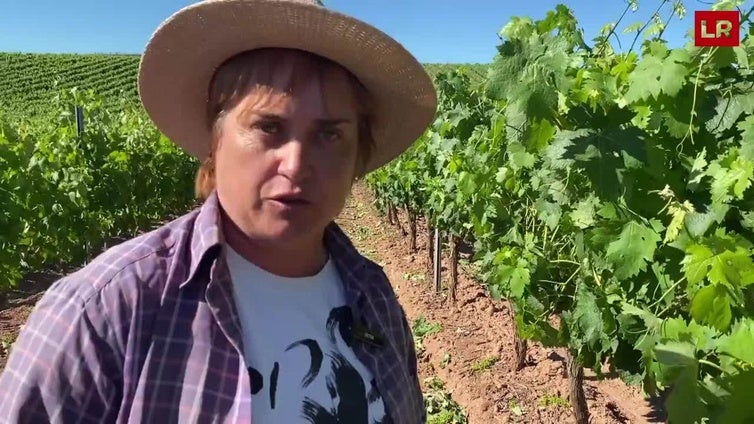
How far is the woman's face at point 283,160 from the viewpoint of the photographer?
4.12ft

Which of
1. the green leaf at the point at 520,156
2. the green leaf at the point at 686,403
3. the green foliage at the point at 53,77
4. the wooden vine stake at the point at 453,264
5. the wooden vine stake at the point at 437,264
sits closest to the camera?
the green leaf at the point at 686,403

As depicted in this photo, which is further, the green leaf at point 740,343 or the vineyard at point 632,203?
the vineyard at point 632,203

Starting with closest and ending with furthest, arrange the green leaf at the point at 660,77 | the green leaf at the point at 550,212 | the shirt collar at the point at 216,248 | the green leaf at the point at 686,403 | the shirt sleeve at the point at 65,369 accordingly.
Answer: the shirt sleeve at the point at 65,369
the shirt collar at the point at 216,248
the green leaf at the point at 686,403
the green leaf at the point at 660,77
the green leaf at the point at 550,212

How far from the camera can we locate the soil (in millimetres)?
4957

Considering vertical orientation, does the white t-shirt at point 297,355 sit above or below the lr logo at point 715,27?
below

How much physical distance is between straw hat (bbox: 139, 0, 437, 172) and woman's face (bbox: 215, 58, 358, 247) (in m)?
0.12

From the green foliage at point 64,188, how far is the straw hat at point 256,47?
4.16 m

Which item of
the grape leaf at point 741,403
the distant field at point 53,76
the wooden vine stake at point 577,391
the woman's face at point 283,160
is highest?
the distant field at point 53,76

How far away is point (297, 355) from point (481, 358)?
4984 millimetres

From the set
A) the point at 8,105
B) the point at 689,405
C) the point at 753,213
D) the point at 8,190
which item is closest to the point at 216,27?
the point at 689,405

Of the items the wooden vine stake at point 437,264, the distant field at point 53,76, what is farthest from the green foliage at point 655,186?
the distant field at point 53,76

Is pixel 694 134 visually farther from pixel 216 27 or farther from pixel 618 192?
pixel 216 27

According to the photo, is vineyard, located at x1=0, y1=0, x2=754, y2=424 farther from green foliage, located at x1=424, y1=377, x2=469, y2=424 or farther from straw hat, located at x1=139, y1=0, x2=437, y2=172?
green foliage, located at x1=424, y1=377, x2=469, y2=424

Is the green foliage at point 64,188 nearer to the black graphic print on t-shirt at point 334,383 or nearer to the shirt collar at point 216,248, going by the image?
the shirt collar at point 216,248
